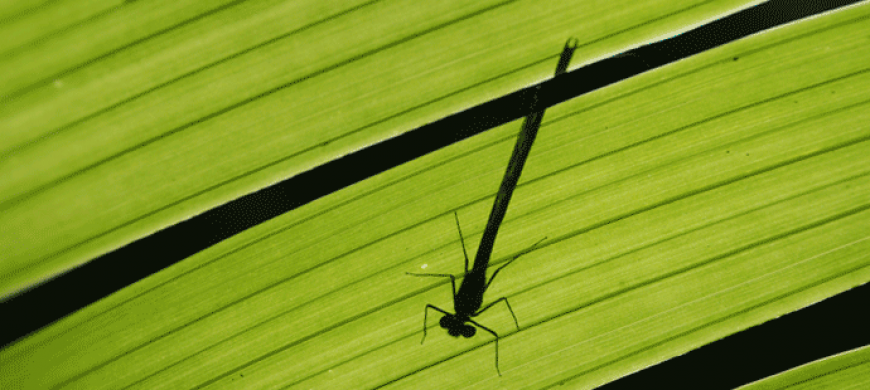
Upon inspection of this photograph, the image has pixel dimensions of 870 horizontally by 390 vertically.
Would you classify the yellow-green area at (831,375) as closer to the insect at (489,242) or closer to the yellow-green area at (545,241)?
the yellow-green area at (545,241)

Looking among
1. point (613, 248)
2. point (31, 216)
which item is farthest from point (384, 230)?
point (31, 216)

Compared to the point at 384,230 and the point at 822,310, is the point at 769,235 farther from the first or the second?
the point at 384,230

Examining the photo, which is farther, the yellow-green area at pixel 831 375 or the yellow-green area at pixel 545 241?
the yellow-green area at pixel 831 375

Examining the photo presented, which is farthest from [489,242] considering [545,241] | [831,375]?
[831,375]

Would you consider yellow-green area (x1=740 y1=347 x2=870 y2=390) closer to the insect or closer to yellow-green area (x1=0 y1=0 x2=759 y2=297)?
the insect

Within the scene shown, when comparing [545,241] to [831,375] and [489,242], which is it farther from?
[831,375]

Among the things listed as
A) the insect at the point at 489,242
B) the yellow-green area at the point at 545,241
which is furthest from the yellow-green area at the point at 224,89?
Result: the yellow-green area at the point at 545,241
